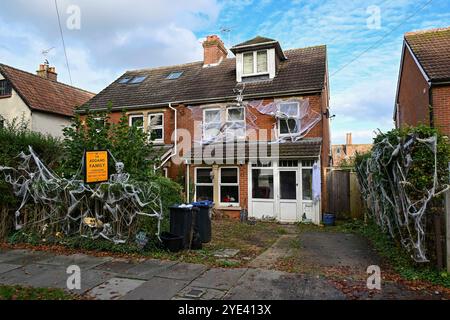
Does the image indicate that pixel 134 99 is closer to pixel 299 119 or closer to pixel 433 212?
pixel 299 119

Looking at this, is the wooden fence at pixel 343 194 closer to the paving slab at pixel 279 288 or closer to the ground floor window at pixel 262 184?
the ground floor window at pixel 262 184

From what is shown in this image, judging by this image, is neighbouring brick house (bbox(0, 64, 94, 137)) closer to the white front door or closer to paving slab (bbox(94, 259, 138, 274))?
the white front door

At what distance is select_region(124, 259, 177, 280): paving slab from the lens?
6.06 metres

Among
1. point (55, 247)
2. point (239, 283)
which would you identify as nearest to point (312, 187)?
point (239, 283)

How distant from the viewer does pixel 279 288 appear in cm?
537

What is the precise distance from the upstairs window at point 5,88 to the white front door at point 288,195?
1736 centimetres

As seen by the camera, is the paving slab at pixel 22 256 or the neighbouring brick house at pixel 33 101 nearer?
the paving slab at pixel 22 256

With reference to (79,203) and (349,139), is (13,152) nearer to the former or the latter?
(79,203)

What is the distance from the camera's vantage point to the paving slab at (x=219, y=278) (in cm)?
554

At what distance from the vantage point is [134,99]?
695 inches

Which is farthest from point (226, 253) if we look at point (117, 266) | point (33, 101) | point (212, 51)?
point (33, 101)

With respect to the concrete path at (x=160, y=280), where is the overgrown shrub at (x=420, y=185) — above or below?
above

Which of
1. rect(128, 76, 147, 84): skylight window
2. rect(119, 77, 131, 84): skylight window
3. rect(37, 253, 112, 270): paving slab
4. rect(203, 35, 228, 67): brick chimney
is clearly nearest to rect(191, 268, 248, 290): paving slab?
rect(37, 253, 112, 270): paving slab

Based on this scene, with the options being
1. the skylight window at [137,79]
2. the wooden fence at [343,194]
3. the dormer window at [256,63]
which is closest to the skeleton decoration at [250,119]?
the dormer window at [256,63]
